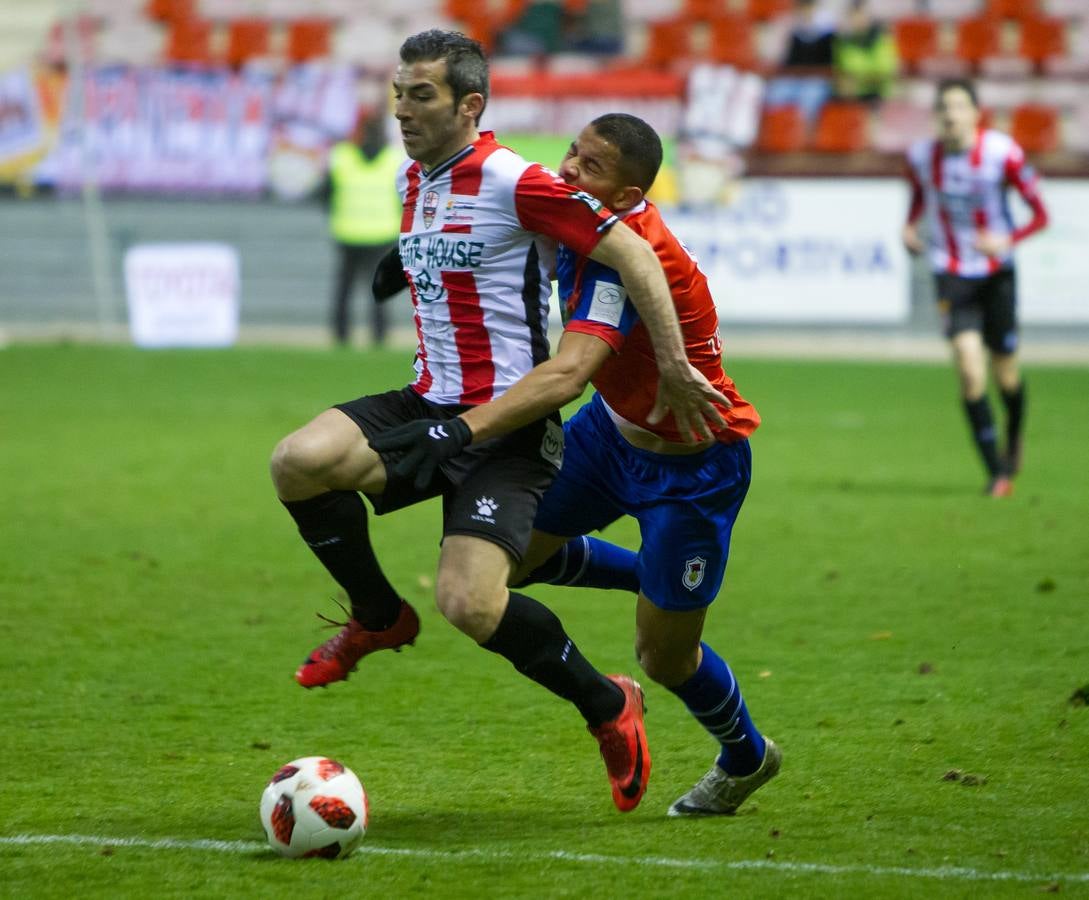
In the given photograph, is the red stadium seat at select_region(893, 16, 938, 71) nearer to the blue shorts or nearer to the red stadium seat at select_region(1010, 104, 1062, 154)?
the red stadium seat at select_region(1010, 104, 1062, 154)

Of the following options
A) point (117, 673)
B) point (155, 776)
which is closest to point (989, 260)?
point (117, 673)

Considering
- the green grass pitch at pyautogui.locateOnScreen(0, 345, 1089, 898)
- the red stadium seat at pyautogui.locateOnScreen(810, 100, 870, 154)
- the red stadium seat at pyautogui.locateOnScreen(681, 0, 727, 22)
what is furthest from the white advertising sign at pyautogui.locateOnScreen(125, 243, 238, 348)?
the green grass pitch at pyautogui.locateOnScreen(0, 345, 1089, 898)

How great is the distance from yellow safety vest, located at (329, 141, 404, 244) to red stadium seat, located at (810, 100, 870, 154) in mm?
4572

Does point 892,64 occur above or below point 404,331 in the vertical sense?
above

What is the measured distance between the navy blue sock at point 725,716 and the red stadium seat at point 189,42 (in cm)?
1880

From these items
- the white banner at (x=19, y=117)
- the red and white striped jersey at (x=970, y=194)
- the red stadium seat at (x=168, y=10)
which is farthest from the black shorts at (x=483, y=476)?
the red stadium seat at (x=168, y=10)

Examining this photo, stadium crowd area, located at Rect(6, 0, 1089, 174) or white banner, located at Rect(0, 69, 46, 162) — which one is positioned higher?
stadium crowd area, located at Rect(6, 0, 1089, 174)

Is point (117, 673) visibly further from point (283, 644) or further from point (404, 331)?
point (404, 331)

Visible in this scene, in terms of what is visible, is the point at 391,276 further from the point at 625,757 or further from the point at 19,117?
the point at 19,117

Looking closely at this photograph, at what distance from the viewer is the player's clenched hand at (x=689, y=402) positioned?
4.20m

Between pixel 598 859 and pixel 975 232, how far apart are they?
264 inches

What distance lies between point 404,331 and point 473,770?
584 inches

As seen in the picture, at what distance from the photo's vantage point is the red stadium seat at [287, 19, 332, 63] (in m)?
21.8

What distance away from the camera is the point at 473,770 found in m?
4.75
